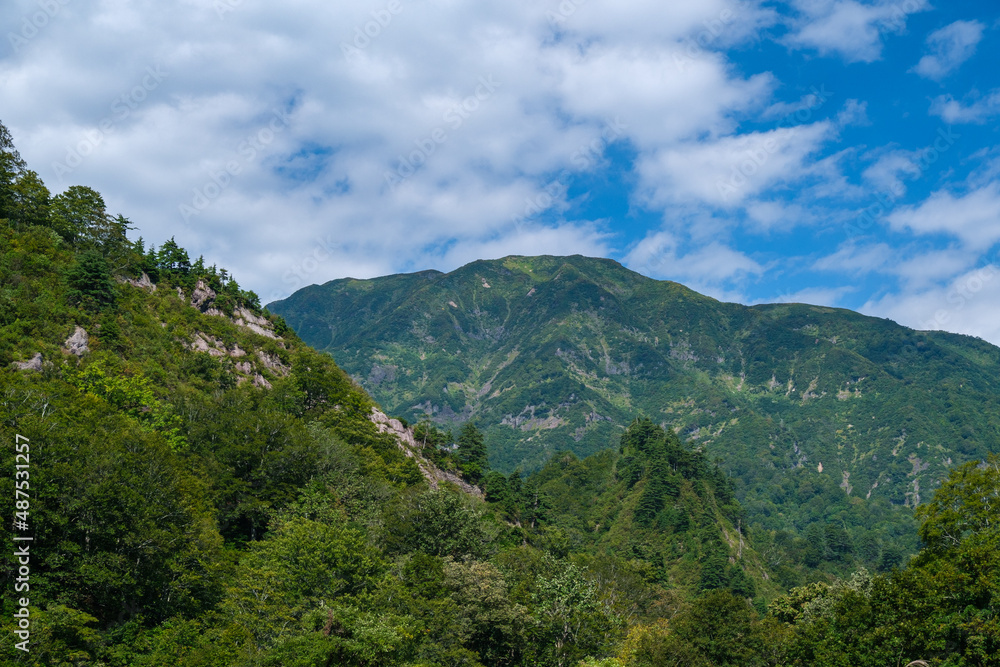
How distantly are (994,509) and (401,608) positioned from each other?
150ft

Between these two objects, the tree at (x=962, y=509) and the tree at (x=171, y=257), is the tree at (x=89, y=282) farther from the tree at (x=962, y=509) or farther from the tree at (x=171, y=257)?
the tree at (x=962, y=509)

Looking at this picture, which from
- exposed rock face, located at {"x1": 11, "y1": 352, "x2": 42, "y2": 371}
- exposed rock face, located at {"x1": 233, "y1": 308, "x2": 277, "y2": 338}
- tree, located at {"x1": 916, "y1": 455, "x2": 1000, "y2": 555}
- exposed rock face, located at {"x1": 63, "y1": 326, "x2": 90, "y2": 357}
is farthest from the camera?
exposed rock face, located at {"x1": 233, "y1": 308, "x2": 277, "y2": 338}

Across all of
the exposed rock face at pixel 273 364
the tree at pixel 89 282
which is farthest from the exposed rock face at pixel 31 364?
the exposed rock face at pixel 273 364

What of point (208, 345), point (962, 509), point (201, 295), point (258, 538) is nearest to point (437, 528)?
point (258, 538)

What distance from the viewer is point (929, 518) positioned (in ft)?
165

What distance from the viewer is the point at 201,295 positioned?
107875mm

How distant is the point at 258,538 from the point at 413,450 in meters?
57.6

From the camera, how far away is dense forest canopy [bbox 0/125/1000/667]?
35.4 m

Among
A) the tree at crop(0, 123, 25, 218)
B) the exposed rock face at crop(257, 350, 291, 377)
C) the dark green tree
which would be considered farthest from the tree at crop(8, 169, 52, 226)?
the dark green tree

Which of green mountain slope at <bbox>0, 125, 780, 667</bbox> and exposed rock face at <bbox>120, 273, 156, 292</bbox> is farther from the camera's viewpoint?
exposed rock face at <bbox>120, 273, 156, 292</bbox>

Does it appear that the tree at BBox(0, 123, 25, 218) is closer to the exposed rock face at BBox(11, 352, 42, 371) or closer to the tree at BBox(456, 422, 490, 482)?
the exposed rock face at BBox(11, 352, 42, 371)

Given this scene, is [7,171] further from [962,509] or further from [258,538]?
[962,509]

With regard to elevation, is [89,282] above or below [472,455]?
above

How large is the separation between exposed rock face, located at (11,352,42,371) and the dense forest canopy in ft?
0.81
